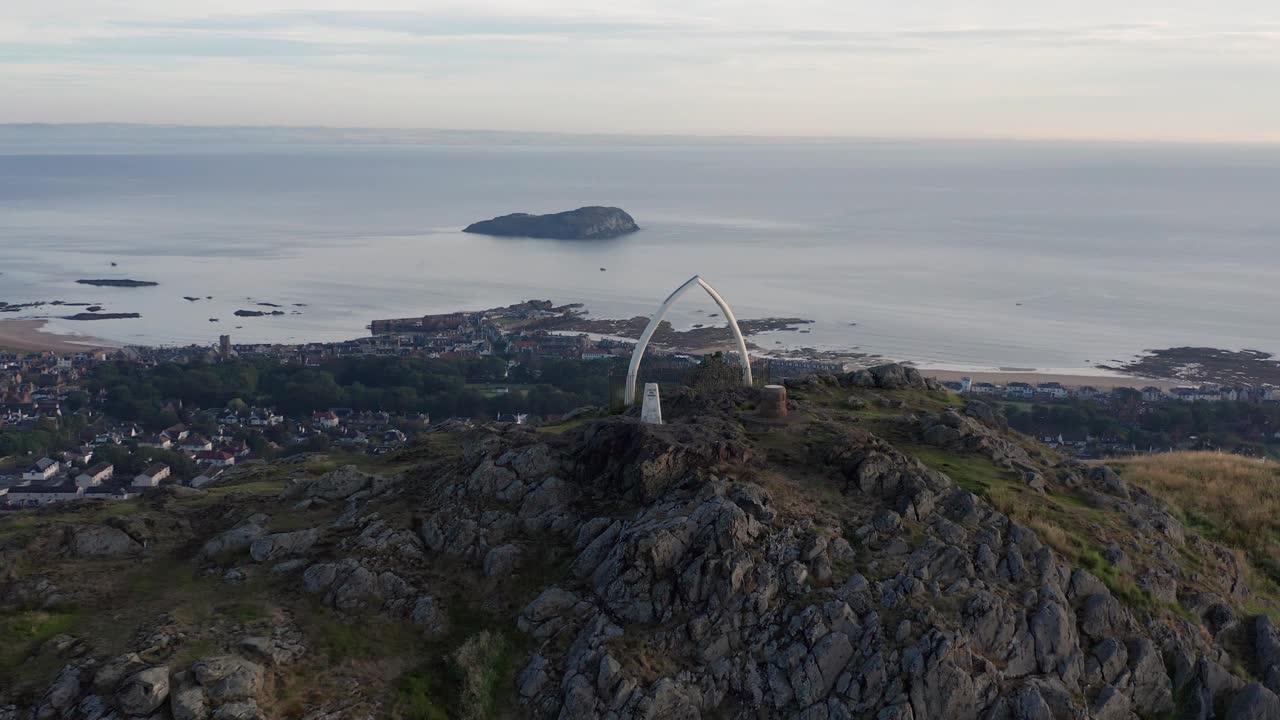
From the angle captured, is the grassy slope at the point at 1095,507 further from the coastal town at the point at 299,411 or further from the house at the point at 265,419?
the house at the point at 265,419

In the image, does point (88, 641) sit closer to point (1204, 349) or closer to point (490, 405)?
point (490, 405)

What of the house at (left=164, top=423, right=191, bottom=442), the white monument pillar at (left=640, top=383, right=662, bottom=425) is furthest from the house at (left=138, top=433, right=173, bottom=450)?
the white monument pillar at (left=640, top=383, right=662, bottom=425)

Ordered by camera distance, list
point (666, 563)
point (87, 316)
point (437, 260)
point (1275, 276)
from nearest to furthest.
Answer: point (666, 563)
point (87, 316)
point (1275, 276)
point (437, 260)

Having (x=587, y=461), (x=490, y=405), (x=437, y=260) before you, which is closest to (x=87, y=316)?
(x=437, y=260)

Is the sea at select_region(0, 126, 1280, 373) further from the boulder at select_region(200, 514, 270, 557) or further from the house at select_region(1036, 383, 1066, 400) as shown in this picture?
the boulder at select_region(200, 514, 270, 557)

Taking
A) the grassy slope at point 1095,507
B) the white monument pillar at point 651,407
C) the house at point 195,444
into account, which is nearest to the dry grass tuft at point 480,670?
the white monument pillar at point 651,407

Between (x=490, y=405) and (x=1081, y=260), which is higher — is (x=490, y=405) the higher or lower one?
the lower one
